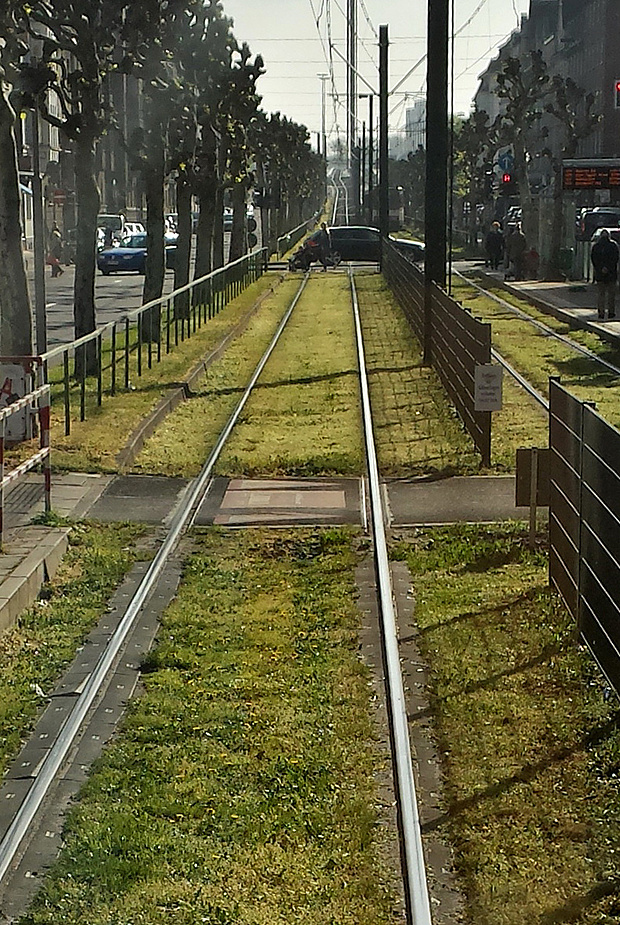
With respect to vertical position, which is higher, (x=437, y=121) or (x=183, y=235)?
(x=437, y=121)

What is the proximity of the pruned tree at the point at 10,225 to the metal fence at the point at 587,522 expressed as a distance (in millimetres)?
7642

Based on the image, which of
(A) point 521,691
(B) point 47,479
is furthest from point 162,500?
(A) point 521,691

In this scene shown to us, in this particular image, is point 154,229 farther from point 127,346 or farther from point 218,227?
point 218,227

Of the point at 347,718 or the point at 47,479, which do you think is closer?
the point at 347,718

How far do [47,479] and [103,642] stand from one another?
329cm

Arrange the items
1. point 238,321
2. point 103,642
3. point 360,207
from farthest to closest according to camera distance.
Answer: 1. point 360,207
2. point 238,321
3. point 103,642

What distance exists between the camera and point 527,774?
6.40 m

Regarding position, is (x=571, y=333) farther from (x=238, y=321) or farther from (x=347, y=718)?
(x=347, y=718)

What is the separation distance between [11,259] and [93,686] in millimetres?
8873

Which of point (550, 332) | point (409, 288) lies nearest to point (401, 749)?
point (550, 332)

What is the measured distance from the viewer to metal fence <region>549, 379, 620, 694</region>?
283 inches

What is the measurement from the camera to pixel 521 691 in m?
7.52

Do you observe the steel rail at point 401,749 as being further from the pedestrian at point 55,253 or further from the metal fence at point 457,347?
the pedestrian at point 55,253

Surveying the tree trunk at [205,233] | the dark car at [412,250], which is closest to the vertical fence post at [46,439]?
the tree trunk at [205,233]
